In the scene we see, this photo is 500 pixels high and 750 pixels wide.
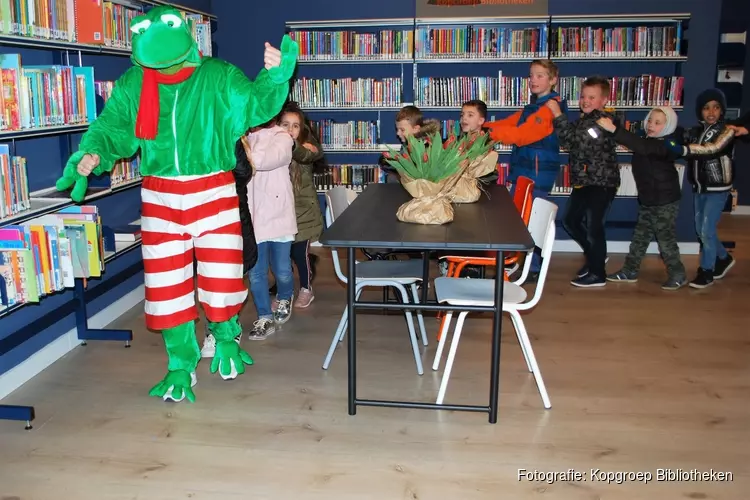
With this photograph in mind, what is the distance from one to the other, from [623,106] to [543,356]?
2.92m

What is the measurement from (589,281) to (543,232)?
197cm

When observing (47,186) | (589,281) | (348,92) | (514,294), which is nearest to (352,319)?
(514,294)

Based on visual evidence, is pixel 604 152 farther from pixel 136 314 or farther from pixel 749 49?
pixel 749 49

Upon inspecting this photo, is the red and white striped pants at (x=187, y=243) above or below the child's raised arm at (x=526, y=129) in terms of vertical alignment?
below

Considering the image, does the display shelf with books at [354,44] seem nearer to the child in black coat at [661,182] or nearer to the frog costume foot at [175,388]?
the child in black coat at [661,182]

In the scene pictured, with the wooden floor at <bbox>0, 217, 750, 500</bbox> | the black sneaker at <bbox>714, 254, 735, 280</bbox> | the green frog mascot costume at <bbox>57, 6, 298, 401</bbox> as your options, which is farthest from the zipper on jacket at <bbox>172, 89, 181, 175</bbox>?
the black sneaker at <bbox>714, 254, 735, 280</bbox>

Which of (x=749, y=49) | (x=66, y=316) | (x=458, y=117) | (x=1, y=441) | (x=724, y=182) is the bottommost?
(x=1, y=441)

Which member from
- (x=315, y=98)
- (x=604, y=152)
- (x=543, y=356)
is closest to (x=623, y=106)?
(x=604, y=152)

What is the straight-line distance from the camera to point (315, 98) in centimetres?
594

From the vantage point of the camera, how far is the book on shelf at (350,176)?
19.8 feet

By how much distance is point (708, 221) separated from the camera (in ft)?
15.9

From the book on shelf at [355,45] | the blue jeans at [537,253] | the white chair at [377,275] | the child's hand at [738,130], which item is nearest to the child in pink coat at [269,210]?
the white chair at [377,275]

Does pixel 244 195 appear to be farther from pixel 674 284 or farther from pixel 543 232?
pixel 674 284

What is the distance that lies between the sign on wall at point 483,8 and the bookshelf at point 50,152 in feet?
8.31
